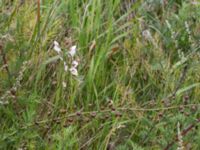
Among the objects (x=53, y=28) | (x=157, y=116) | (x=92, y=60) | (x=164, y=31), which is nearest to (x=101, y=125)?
(x=157, y=116)

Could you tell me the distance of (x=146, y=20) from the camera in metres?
2.60

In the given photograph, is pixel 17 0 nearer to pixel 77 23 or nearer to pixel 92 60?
pixel 77 23

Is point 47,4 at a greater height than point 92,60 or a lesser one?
greater

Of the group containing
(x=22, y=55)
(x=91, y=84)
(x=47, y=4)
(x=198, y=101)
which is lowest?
(x=198, y=101)

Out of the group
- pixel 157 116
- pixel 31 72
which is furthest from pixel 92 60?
pixel 157 116

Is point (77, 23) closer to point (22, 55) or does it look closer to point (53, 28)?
point (53, 28)

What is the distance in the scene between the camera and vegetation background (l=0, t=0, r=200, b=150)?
1.91m

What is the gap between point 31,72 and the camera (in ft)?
7.06

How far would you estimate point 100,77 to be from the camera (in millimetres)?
2264

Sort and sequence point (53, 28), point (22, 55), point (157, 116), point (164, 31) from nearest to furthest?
point (157, 116)
point (22, 55)
point (53, 28)
point (164, 31)

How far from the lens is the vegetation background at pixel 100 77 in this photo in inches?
75.0

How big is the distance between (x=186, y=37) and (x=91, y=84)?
579 millimetres

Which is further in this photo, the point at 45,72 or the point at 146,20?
the point at 146,20

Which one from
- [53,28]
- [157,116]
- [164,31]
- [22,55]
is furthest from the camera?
[164,31]
